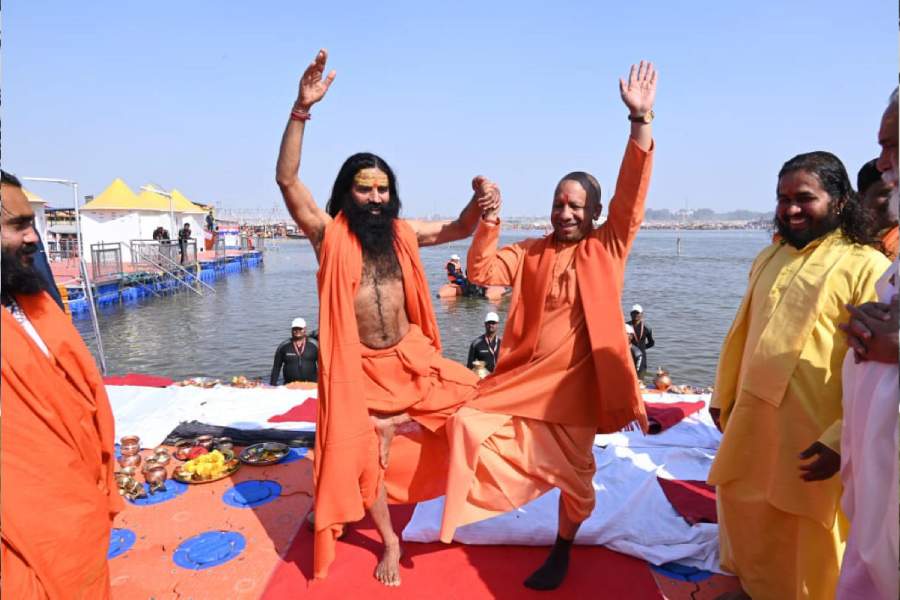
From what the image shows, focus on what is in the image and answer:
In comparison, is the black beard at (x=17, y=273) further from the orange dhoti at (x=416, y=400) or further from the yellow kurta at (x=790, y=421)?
the yellow kurta at (x=790, y=421)

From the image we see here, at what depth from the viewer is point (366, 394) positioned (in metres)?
3.20

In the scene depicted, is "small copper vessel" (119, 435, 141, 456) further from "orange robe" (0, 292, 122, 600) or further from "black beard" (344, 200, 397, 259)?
"black beard" (344, 200, 397, 259)

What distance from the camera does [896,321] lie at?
5.43ft

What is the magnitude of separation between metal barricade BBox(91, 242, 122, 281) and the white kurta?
2159cm

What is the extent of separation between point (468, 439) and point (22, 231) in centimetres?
208

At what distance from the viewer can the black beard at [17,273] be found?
1.92 meters

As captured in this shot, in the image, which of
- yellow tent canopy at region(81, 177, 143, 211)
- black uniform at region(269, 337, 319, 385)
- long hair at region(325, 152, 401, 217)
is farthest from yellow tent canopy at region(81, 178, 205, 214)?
long hair at region(325, 152, 401, 217)

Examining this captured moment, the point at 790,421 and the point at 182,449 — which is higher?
the point at 790,421

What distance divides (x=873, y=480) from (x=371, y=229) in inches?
102

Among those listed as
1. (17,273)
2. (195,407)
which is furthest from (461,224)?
(195,407)

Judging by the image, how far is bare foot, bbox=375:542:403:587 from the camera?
3.07m

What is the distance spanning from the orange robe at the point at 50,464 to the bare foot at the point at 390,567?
137 centimetres

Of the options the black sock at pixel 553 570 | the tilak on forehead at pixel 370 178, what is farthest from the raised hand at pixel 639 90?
the black sock at pixel 553 570

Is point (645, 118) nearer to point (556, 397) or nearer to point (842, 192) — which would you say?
point (842, 192)
